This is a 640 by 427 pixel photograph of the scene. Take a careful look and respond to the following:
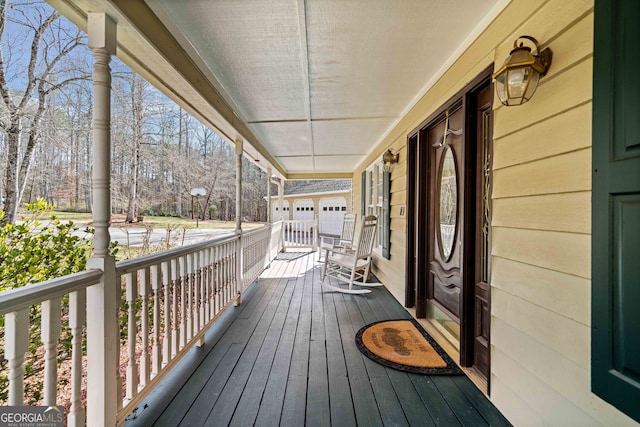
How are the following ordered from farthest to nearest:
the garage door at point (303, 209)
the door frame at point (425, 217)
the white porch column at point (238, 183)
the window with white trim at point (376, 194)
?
the garage door at point (303, 209) < the window with white trim at point (376, 194) < the white porch column at point (238, 183) < the door frame at point (425, 217)

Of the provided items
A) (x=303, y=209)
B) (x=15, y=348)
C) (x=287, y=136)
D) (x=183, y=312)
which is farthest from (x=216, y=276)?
(x=303, y=209)

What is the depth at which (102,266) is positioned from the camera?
1.31m

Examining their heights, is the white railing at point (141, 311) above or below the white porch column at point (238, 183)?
below

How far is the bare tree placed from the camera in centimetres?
180

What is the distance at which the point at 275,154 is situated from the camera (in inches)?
217

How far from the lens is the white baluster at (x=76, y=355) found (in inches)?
47.3

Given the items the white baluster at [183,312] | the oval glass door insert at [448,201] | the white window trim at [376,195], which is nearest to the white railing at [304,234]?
the white window trim at [376,195]

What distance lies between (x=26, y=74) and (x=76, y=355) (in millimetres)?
1988

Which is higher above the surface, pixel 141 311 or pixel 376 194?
pixel 376 194

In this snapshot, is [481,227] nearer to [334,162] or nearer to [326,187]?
[334,162]

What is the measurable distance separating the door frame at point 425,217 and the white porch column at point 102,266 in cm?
215

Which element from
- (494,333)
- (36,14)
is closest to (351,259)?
(494,333)

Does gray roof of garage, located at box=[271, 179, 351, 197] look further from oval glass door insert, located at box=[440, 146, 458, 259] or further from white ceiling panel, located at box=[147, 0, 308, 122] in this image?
white ceiling panel, located at box=[147, 0, 308, 122]

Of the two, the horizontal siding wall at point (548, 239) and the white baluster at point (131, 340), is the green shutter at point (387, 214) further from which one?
the white baluster at point (131, 340)
